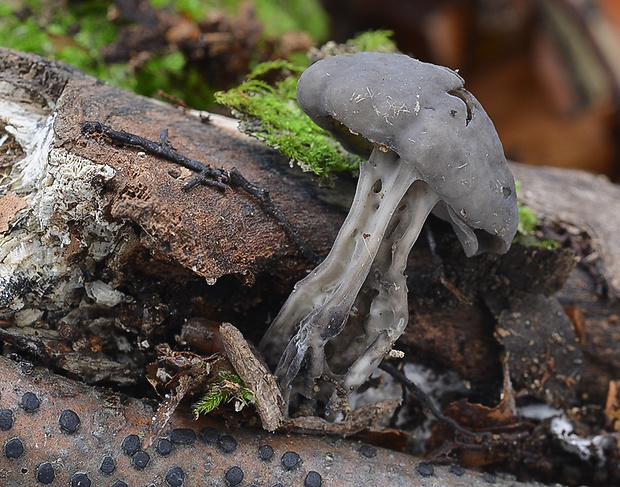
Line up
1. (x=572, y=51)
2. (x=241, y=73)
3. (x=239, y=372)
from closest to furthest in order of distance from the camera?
1. (x=239, y=372)
2. (x=241, y=73)
3. (x=572, y=51)

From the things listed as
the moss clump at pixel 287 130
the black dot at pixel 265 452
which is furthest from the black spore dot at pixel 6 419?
the moss clump at pixel 287 130

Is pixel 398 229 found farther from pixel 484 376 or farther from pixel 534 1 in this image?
pixel 534 1

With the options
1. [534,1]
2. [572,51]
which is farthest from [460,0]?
[572,51]

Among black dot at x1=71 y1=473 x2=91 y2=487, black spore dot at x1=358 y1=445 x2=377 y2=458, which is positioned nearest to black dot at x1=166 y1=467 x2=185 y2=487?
black dot at x1=71 y1=473 x2=91 y2=487

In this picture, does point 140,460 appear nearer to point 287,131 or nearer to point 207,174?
point 207,174

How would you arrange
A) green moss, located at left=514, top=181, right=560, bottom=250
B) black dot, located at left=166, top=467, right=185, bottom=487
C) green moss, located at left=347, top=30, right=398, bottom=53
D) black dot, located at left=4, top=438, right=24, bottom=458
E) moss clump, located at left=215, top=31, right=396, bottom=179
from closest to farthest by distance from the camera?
black dot, located at left=4, top=438, right=24, bottom=458, black dot, located at left=166, top=467, right=185, bottom=487, moss clump, located at left=215, top=31, right=396, bottom=179, green moss, located at left=514, top=181, right=560, bottom=250, green moss, located at left=347, top=30, right=398, bottom=53

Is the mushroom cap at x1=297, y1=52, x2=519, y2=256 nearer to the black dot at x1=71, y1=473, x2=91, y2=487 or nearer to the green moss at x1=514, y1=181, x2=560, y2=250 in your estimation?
the green moss at x1=514, y1=181, x2=560, y2=250
